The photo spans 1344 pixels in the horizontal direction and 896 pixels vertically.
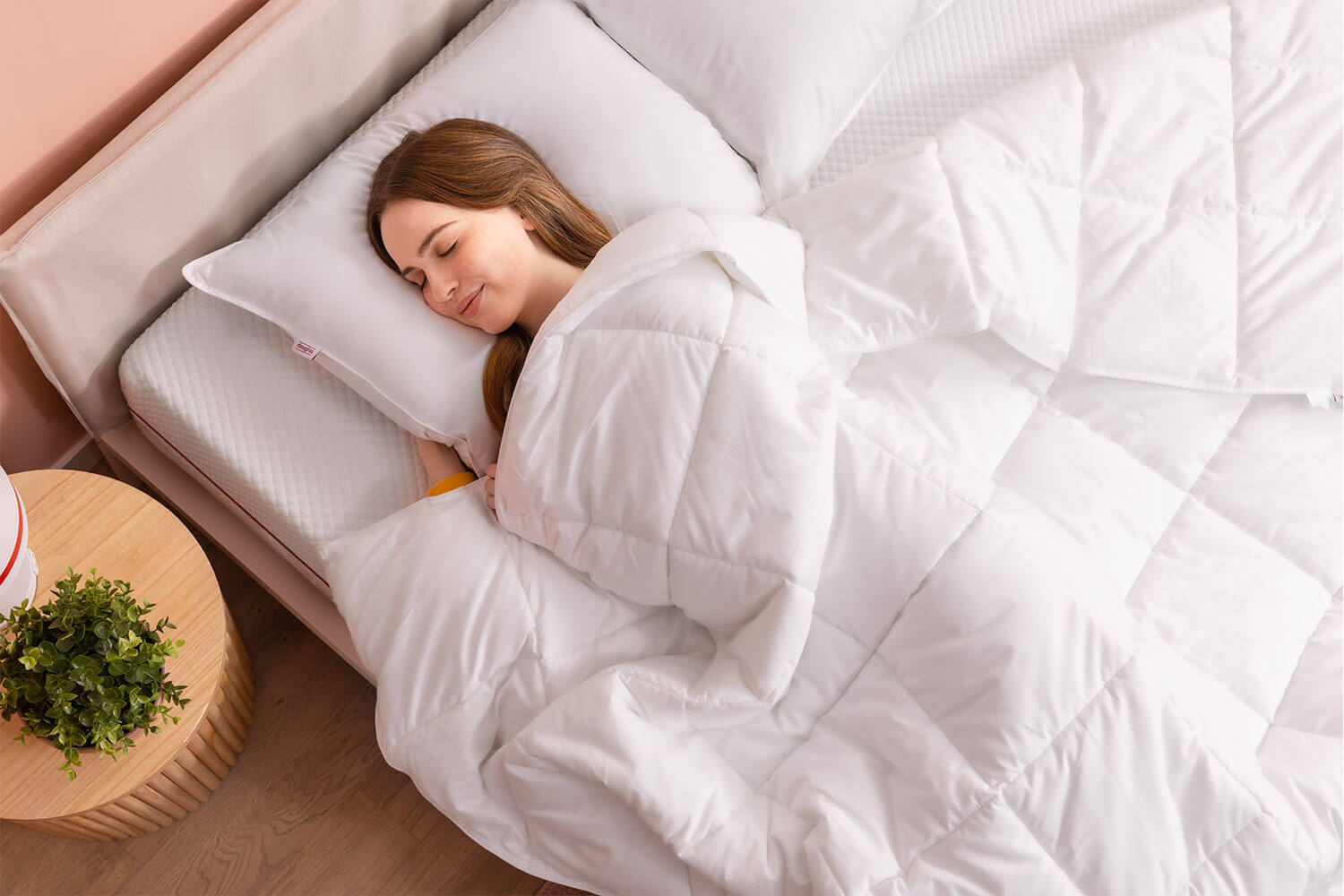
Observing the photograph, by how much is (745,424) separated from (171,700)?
0.77m

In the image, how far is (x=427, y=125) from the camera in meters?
1.45

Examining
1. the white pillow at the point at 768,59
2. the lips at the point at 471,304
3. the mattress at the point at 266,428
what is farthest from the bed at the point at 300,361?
the lips at the point at 471,304

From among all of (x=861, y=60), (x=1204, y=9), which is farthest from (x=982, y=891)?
(x=1204, y=9)

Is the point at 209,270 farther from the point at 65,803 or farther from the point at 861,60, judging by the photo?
the point at 861,60

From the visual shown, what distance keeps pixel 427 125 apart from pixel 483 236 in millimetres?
240

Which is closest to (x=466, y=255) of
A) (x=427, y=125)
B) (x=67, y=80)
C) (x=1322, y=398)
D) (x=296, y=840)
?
(x=427, y=125)

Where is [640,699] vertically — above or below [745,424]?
below

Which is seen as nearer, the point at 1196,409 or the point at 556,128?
the point at 1196,409

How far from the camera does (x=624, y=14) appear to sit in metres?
1.56

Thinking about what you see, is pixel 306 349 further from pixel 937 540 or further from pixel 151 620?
pixel 937 540

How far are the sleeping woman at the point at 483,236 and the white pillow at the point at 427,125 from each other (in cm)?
3

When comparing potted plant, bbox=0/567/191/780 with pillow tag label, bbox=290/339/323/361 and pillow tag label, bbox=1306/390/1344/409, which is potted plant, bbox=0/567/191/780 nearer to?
pillow tag label, bbox=290/339/323/361

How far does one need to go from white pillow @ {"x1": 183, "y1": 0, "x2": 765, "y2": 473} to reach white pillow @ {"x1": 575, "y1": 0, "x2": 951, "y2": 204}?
0.10 ft

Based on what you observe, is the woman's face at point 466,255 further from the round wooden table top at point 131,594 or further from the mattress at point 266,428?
the round wooden table top at point 131,594
